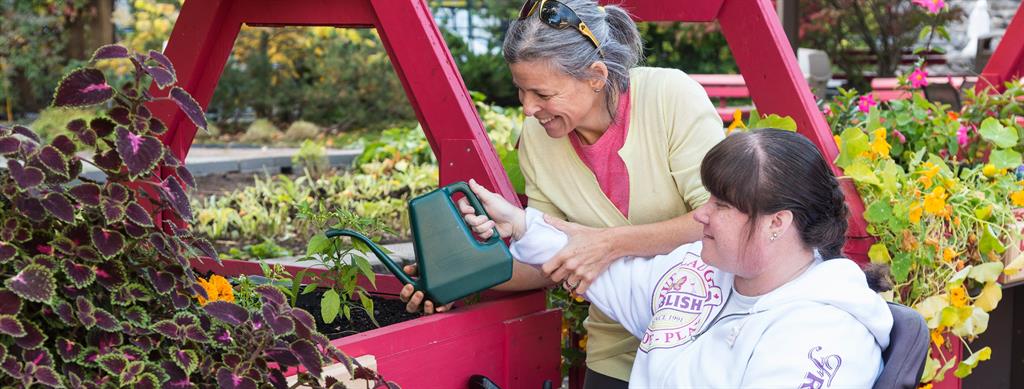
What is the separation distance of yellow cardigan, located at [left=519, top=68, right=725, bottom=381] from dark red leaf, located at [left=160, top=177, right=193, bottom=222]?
97 cm

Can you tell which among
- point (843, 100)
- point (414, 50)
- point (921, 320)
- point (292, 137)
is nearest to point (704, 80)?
point (843, 100)

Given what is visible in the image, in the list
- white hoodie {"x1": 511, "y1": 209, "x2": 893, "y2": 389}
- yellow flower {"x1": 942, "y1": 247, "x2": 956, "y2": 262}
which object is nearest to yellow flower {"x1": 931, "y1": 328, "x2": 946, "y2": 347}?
yellow flower {"x1": 942, "y1": 247, "x2": 956, "y2": 262}

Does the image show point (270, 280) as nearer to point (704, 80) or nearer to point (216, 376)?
point (216, 376)

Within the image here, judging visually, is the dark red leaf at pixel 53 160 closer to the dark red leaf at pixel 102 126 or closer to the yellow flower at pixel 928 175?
the dark red leaf at pixel 102 126

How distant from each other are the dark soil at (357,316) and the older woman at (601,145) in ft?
0.83

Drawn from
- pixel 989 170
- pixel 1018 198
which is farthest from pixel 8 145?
pixel 989 170

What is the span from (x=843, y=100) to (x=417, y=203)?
2.51 m

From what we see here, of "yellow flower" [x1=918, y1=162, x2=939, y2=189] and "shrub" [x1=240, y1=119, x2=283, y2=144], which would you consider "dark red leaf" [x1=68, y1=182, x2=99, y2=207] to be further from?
"shrub" [x1=240, y1=119, x2=283, y2=144]

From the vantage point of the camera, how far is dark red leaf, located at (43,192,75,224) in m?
1.47

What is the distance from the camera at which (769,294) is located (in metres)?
1.85

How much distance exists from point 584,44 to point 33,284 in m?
1.16

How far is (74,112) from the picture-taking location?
10391 mm

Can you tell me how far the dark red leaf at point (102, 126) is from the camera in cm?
159

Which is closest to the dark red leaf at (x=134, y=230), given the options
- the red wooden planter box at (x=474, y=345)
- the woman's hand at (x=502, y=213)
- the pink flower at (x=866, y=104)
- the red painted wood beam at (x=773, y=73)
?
the red wooden planter box at (x=474, y=345)
